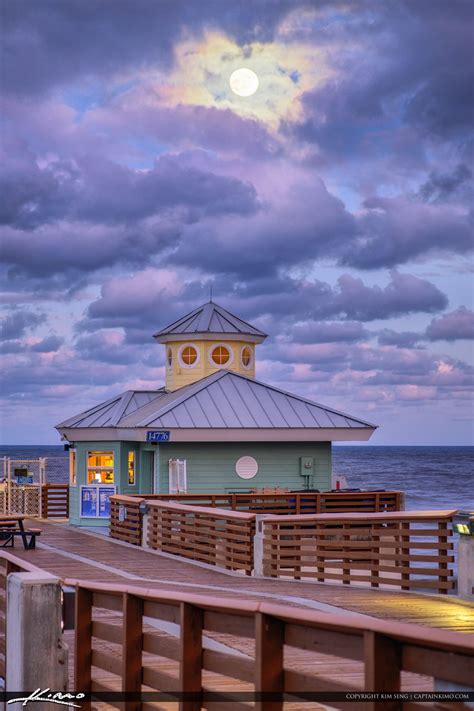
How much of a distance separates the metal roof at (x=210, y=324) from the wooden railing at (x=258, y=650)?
84.1 feet

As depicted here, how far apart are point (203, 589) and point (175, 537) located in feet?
24.3

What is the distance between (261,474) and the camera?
30.0 metres

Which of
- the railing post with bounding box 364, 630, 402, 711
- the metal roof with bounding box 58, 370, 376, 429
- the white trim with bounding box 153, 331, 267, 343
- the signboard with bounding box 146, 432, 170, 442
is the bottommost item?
the railing post with bounding box 364, 630, 402, 711

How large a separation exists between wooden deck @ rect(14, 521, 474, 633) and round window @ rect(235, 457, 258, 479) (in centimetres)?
630

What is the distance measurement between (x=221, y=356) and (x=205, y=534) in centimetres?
1373

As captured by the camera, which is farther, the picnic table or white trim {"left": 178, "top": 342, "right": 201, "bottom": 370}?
white trim {"left": 178, "top": 342, "right": 201, "bottom": 370}

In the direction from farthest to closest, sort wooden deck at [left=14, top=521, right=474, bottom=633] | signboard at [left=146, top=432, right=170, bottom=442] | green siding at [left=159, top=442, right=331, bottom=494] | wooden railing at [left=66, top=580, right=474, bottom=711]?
green siding at [left=159, top=442, right=331, bottom=494] → signboard at [left=146, top=432, right=170, bottom=442] → wooden deck at [left=14, top=521, right=474, bottom=633] → wooden railing at [left=66, top=580, right=474, bottom=711]

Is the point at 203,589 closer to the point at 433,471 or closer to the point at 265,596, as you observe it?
the point at 265,596

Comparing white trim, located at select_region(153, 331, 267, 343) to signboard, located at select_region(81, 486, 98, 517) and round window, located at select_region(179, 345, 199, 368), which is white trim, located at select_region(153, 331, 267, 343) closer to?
round window, located at select_region(179, 345, 199, 368)

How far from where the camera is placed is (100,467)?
3234 centimetres

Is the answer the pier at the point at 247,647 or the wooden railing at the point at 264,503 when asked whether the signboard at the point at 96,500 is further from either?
the pier at the point at 247,647

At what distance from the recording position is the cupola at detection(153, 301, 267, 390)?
34.0 m

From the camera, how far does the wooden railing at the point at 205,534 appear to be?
62.3ft

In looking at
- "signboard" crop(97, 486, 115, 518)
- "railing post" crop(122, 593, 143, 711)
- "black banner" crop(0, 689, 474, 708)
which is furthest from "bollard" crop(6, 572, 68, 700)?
"signboard" crop(97, 486, 115, 518)
